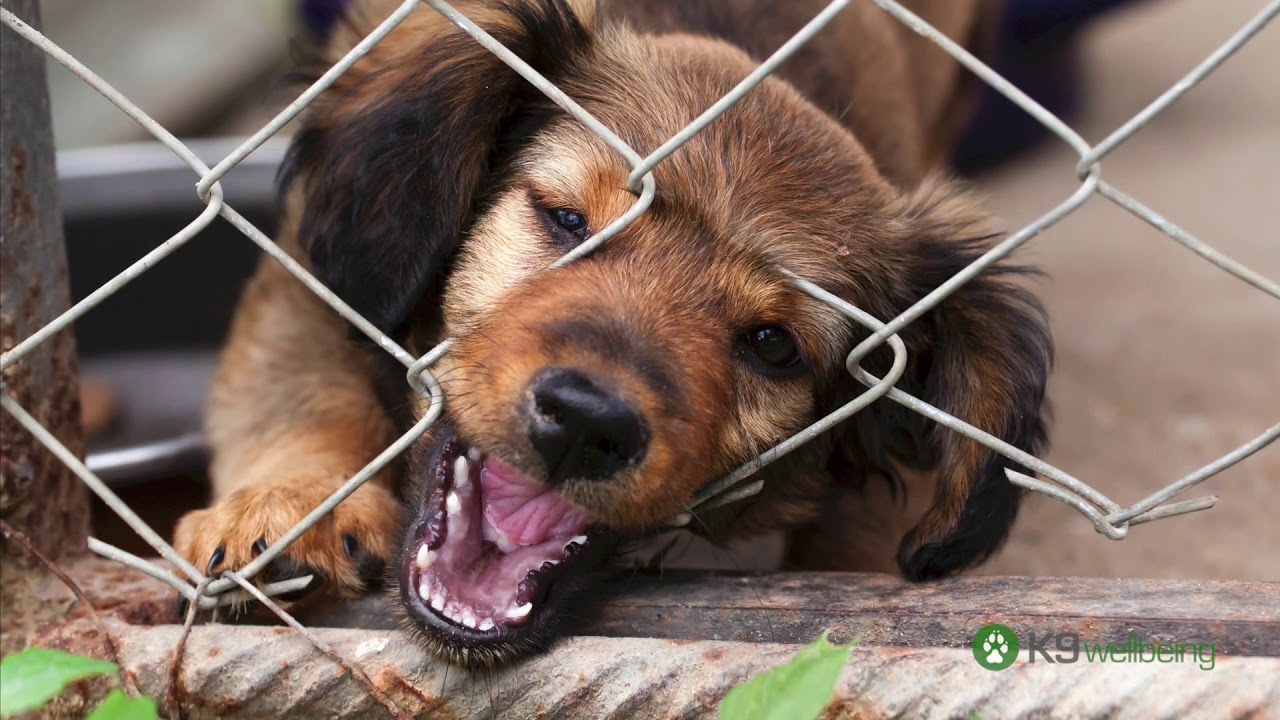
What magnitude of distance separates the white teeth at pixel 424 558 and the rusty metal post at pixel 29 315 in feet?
2.19

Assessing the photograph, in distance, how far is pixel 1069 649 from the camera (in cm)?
161

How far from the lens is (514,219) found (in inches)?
86.1

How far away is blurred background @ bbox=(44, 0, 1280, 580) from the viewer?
338 cm

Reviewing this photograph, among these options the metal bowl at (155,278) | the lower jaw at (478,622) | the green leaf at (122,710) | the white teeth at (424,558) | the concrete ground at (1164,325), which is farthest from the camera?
the metal bowl at (155,278)

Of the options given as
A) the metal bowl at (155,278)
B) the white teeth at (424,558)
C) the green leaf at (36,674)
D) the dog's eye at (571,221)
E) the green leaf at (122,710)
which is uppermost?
the dog's eye at (571,221)

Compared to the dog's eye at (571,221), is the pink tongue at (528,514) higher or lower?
lower

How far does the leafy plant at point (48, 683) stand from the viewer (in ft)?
4.20

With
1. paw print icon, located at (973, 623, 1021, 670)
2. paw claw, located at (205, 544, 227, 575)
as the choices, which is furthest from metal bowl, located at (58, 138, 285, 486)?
paw print icon, located at (973, 623, 1021, 670)

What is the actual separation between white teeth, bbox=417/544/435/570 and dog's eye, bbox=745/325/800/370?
24.7 inches

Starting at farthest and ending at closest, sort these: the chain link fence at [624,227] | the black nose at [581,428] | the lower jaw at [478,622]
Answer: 1. the lower jaw at [478,622]
2. the black nose at [581,428]
3. the chain link fence at [624,227]

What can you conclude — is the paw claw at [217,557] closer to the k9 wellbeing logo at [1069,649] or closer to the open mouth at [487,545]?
the open mouth at [487,545]

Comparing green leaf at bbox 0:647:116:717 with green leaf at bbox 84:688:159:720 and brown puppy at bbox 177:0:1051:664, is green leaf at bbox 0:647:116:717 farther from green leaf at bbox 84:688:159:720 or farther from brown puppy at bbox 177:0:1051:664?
brown puppy at bbox 177:0:1051:664

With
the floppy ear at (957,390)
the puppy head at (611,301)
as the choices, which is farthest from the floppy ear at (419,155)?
the floppy ear at (957,390)

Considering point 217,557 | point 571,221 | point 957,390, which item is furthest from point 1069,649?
point 217,557
